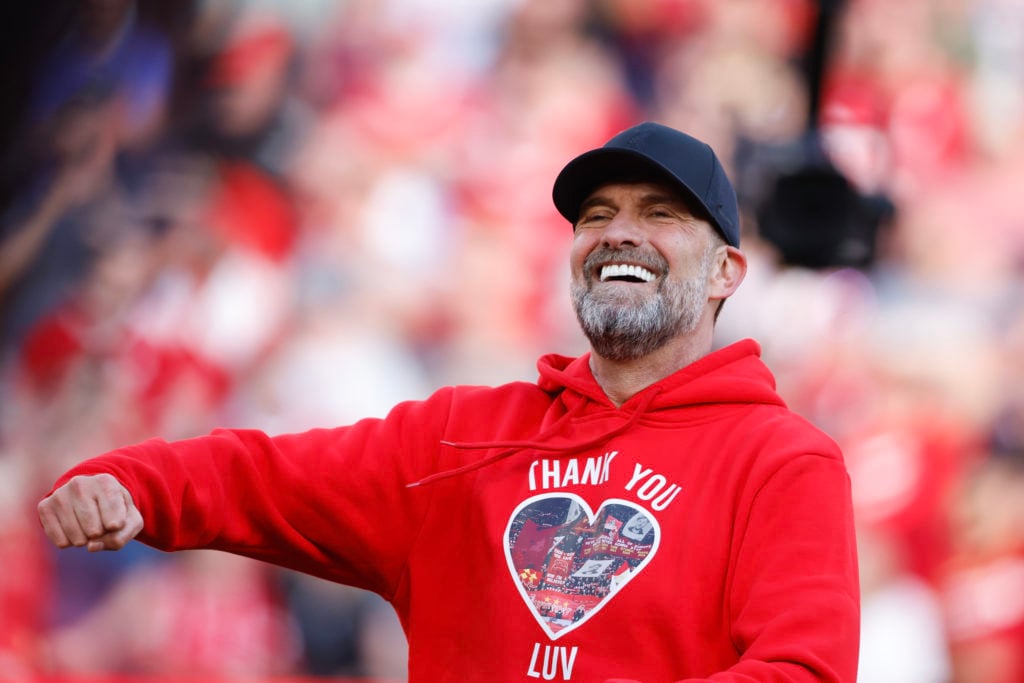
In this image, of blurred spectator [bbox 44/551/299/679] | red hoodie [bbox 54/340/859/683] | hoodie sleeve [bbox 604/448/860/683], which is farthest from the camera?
blurred spectator [bbox 44/551/299/679]

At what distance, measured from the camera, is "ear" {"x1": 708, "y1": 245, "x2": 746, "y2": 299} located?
6.98 feet

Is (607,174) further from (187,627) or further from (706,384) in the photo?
(187,627)

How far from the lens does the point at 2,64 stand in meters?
5.08

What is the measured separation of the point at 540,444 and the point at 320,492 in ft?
1.16

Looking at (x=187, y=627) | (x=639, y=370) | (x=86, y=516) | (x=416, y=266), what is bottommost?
(x=187, y=627)

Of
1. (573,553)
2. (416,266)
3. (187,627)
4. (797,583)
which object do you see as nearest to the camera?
(797,583)

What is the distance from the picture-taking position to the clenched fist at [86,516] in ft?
5.57

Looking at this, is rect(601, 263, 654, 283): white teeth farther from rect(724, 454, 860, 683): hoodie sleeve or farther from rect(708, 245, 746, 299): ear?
rect(724, 454, 860, 683): hoodie sleeve

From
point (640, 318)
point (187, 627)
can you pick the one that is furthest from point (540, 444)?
point (187, 627)

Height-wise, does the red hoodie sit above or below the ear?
below

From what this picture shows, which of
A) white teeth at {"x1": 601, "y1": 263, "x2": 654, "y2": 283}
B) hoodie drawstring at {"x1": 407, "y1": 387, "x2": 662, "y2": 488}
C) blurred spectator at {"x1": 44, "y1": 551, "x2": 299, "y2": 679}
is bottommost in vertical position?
blurred spectator at {"x1": 44, "y1": 551, "x2": 299, "y2": 679}

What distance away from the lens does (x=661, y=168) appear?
2002 mm

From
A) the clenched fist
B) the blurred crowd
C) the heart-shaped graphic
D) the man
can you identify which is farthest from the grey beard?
the blurred crowd

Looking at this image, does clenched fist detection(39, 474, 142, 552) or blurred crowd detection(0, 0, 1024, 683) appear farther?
blurred crowd detection(0, 0, 1024, 683)
